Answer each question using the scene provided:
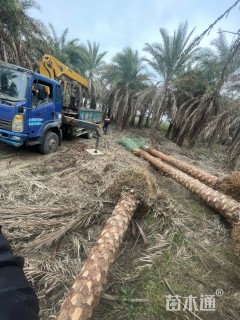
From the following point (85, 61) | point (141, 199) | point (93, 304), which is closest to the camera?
point (93, 304)

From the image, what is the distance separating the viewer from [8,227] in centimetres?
326

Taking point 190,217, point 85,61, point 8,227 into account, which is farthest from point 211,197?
point 85,61

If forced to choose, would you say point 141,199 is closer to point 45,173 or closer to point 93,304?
point 93,304

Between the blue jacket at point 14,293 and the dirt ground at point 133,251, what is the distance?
1.57 meters

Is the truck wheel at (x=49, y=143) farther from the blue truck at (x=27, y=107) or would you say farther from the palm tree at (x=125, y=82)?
the palm tree at (x=125, y=82)

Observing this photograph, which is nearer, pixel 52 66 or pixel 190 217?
pixel 190 217

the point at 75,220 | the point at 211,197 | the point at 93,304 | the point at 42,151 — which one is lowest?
the point at 42,151

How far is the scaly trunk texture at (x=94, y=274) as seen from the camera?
1.89 m

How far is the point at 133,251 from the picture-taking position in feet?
10.5

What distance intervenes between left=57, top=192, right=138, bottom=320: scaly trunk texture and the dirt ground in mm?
386

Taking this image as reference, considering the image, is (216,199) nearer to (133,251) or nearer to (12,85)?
(133,251)

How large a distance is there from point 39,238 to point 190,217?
2.84m

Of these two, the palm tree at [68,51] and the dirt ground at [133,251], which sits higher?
the palm tree at [68,51]

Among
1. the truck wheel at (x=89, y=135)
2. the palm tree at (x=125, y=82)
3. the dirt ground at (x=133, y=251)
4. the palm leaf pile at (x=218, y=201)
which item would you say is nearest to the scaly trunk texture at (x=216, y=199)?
the palm leaf pile at (x=218, y=201)
